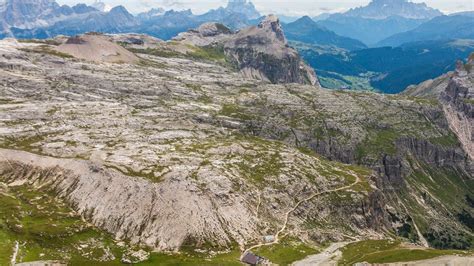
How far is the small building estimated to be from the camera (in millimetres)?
175250

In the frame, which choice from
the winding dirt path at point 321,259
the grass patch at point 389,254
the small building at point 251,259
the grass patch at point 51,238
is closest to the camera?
the grass patch at point 51,238

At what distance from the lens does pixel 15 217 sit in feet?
619

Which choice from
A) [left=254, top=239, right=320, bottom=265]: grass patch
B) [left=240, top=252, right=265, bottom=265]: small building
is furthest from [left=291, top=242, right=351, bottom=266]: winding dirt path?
[left=240, top=252, right=265, bottom=265]: small building

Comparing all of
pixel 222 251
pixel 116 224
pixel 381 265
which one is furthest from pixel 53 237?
pixel 381 265

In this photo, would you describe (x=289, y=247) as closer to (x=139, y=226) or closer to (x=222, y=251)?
(x=222, y=251)

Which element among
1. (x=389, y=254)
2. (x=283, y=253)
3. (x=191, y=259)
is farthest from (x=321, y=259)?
(x=191, y=259)

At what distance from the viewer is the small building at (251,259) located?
175250mm

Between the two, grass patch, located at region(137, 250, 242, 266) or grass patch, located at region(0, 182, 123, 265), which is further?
grass patch, located at region(137, 250, 242, 266)

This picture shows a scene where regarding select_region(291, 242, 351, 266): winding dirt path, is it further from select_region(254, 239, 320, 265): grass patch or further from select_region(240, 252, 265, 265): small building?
select_region(240, 252, 265, 265): small building

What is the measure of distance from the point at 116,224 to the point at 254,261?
63108 millimetres

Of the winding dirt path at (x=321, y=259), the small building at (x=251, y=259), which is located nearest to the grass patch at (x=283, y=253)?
the winding dirt path at (x=321, y=259)

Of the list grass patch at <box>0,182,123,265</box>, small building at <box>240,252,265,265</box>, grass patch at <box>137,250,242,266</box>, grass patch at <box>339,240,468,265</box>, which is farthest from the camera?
small building at <box>240,252,265,265</box>

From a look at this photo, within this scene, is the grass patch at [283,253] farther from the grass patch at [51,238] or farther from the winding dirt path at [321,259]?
the grass patch at [51,238]

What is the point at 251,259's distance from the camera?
176125mm
